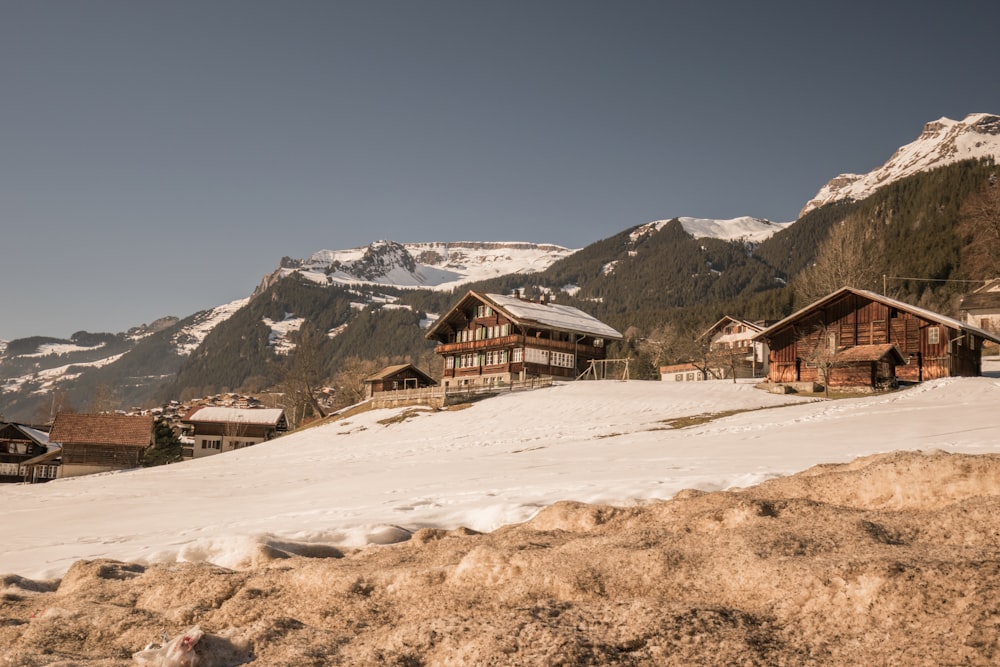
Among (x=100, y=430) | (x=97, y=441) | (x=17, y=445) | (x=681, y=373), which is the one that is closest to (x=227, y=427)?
(x=17, y=445)

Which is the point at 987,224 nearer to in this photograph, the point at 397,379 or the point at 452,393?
the point at 452,393

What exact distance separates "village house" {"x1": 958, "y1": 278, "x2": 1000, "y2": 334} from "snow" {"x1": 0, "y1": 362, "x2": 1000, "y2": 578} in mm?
40066

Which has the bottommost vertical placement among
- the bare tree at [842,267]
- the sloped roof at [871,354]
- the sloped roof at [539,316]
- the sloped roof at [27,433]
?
the sloped roof at [27,433]

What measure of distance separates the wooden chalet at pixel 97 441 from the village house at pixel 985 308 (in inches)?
3215

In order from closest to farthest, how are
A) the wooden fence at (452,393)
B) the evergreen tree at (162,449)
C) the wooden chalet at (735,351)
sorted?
the wooden fence at (452,393)
the wooden chalet at (735,351)
the evergreen tree at (162,449)

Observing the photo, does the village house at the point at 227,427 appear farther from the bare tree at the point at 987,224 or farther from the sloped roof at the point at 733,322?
the bare tree at the point at 987,224

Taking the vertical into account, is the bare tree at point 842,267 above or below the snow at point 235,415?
above

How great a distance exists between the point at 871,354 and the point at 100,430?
2625 inches

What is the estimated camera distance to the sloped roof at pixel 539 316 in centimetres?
6850

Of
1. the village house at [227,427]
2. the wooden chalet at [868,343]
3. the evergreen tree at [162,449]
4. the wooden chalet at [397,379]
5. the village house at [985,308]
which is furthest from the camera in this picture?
the village house at [227,427]

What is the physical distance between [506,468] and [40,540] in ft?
39.7

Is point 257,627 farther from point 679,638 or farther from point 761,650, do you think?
point 761,650

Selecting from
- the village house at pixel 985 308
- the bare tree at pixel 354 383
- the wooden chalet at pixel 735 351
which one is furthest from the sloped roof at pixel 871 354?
the bare tree at pixel 354 383

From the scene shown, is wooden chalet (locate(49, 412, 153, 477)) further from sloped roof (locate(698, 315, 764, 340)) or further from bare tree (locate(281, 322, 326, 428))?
sloped roof (locate(698, 315, 764, 340))
